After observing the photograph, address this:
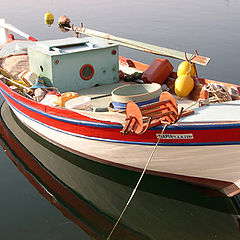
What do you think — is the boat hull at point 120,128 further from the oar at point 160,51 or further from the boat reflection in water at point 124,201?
the oar at point 160,51

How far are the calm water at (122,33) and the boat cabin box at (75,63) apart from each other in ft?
8.89

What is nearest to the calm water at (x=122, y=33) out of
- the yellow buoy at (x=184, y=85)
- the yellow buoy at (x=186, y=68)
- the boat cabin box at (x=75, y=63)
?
the boat cabin box at (x=75, y=63)

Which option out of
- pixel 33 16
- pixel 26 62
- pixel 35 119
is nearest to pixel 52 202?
pixel 35 119

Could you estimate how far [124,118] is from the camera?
7.68 meters

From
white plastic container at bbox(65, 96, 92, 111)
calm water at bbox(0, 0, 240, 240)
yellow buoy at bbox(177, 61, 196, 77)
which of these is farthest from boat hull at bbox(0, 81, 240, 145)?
yellow buoy at bbox(177, 61, 196, 77)

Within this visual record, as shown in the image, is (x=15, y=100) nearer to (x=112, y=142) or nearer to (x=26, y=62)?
(x=26, y=62)

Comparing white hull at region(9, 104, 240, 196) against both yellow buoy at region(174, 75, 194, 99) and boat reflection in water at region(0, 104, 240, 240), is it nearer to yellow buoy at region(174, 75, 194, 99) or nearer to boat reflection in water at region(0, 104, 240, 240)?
boat reflection in water at region(0, 104, 240, 240)

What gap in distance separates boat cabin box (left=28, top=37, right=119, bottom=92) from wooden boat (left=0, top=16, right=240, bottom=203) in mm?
26

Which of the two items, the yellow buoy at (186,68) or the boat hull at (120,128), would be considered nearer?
the boat hull at (120,128)

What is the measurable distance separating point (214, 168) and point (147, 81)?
373 cm

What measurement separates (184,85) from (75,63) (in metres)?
3.03

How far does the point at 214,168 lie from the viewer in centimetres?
762

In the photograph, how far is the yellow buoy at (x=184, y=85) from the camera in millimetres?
9094

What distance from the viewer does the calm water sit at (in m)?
7.86
